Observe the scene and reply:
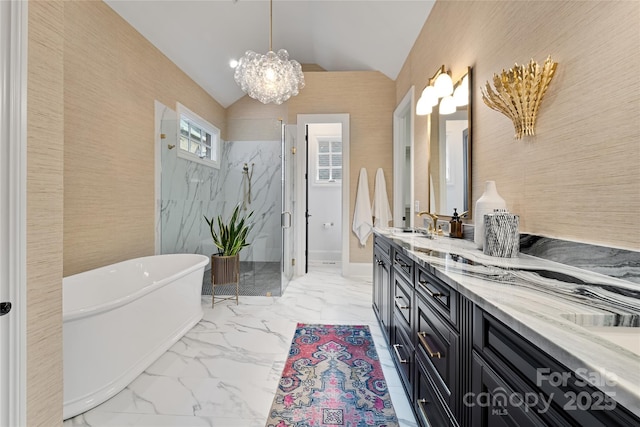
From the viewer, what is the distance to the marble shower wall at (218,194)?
3.27 meters

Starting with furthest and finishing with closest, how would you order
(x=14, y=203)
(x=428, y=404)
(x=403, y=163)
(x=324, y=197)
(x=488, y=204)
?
(x=324, y=197), (x=403, y=163), (x=488, y=204), (x=428, y=404), (x=14, y=203)

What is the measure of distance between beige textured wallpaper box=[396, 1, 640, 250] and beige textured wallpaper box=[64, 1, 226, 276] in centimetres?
279

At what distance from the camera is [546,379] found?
1.67ft

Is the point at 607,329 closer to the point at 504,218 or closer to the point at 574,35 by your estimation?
the point at 504,218

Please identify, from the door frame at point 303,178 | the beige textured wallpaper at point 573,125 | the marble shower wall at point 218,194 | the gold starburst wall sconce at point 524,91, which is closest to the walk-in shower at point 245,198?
the marble shower wall at point 218,194

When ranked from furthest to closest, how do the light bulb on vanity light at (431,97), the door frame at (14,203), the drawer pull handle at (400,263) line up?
the light bulb on vanity light at (431,97) < the drawer pull handle at (400,263) < the door frame at (14,203)

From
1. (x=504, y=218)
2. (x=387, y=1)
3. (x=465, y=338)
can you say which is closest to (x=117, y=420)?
(x=465, y=338)

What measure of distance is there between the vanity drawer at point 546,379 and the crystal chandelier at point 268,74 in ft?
8.61

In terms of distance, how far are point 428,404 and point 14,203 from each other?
1.59m

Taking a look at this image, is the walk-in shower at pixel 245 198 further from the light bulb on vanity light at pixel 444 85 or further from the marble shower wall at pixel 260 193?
the light bulb on vanity light at pixel 444 85

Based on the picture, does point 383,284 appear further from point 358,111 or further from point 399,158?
point 358,111

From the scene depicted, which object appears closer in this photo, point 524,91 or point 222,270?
point 524,91

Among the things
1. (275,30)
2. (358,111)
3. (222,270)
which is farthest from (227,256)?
(275,30)

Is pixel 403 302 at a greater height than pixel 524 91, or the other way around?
pixel 524 91
